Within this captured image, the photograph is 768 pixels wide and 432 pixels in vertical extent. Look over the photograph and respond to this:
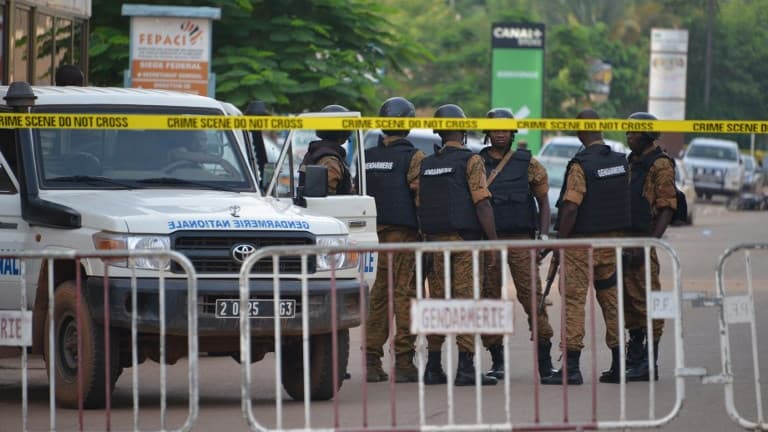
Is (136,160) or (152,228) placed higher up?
(136,160)

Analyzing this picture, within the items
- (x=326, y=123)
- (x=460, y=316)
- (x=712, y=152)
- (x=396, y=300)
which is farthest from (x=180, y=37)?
(x=712, y=152)

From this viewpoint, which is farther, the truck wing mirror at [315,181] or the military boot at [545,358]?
the military boot at [545,358]

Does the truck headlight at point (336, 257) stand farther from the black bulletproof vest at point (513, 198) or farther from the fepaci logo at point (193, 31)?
the fepaci logo at point (193, 31)

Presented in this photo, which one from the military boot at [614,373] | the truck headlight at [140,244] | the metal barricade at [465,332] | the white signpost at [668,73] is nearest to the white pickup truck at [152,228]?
the truck headlight at [140,244]

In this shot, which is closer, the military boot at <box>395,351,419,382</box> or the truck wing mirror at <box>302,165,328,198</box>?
the truck wing mirror at <box>302,165,328,198</box>

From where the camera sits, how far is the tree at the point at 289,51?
21781 millimetres

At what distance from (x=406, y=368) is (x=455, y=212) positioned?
1.21 meters

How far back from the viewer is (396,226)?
12.3 m

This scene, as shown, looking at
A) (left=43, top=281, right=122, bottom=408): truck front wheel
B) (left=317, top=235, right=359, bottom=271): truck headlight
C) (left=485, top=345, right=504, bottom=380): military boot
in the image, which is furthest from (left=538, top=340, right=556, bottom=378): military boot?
(left=43, top=281, right=122, bottom=408): truck front wheel

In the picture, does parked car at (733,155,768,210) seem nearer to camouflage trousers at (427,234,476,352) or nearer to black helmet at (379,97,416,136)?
black helmet at (379,97,416,136)

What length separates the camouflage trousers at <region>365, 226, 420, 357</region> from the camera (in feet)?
39.4

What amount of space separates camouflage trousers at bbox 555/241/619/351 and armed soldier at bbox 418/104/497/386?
1.85 ft

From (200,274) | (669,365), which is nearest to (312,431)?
(200,274)

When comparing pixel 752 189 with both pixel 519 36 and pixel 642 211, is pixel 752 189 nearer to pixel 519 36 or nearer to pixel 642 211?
pixel 519 36
